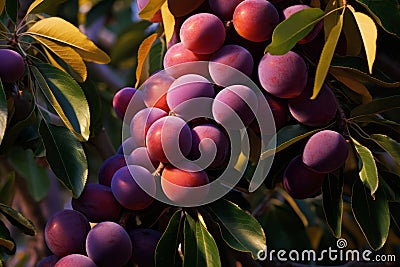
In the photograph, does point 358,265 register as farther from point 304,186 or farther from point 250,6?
point 250,6

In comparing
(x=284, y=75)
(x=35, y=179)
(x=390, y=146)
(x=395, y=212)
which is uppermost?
(x=284, y=75)

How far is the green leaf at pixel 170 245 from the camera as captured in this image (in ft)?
2.49

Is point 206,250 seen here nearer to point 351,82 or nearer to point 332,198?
point 332,198

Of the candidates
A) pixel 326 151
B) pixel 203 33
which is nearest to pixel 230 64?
pixel 203 33

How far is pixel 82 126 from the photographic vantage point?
2.69ft

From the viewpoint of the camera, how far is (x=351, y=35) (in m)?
0.86

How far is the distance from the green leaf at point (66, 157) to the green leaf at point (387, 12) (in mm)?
383

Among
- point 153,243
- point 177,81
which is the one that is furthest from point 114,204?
point 177,81

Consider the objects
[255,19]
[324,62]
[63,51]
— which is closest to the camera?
[324,62]

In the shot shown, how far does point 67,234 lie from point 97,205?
0.05 meters

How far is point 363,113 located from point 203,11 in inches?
9.6

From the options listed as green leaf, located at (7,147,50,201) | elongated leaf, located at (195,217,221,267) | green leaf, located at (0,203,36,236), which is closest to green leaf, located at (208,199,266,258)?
elongated leaf, located at (195,217,221,267)

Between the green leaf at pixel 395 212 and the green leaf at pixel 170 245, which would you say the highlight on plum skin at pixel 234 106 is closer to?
the green leaf at pixel 170 245

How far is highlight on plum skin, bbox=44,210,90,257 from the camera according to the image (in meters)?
0.77
